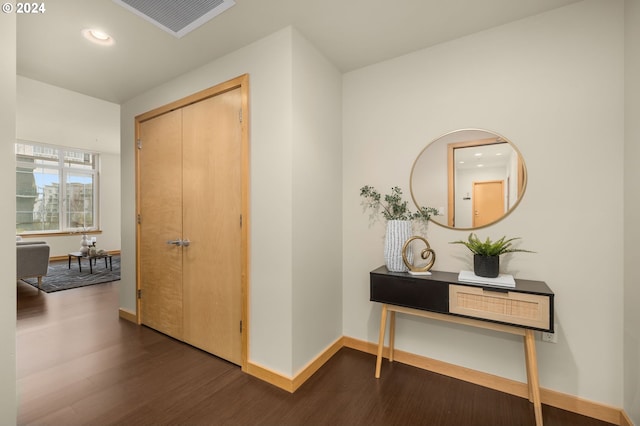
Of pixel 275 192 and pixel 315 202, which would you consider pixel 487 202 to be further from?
pixel 275 192

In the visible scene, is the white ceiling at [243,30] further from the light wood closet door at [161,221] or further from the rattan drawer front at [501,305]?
the rattan drawer front at [501,305]

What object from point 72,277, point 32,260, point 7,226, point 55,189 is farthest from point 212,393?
point 55,189

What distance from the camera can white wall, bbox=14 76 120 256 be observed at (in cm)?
352

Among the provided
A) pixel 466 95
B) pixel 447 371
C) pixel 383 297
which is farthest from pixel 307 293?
pixel 466 95

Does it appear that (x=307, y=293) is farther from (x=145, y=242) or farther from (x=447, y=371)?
(x=145, y=242)

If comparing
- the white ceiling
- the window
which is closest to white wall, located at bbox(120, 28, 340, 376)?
the white ceiling

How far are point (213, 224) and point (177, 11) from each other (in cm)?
150

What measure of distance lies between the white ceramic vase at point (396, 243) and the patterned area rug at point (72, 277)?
200 inches

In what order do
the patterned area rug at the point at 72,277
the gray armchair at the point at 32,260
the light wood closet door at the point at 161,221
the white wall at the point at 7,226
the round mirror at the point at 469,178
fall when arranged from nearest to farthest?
the white wall at the point at 7,226 < the round mirror at the point at 469,178 < the light wood closet door at the point at 161,221 < the gray armchair at the point at 32,260 < the patterned area rug at the point at 72,277

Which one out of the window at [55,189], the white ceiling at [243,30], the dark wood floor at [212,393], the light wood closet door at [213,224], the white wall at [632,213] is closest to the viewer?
the white wall at [632,213]

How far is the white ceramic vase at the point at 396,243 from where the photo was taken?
210 cm

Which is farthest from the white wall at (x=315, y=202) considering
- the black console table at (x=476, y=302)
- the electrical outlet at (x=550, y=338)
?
the electrical outlet at (x=550, y=338)

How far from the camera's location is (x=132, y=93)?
2.99 m

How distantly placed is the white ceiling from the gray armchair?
10.1 feet
